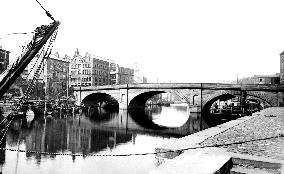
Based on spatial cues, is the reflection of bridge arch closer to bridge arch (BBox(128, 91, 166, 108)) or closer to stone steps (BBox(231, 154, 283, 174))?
bridge arch (BBox(128, 91, 166, 108))

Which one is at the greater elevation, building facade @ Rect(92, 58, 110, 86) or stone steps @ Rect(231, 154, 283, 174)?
building facade @ Rect(92, 58, 110, 86)

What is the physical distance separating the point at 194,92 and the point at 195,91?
26 cm

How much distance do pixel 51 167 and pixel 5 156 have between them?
178 inches

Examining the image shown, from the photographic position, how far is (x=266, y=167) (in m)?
7.76

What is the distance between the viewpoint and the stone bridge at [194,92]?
42594mm

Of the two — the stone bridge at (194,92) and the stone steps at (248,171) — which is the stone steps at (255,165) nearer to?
the stone steps at (248,171)

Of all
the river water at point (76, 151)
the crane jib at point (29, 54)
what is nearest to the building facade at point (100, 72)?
the river water at point (76, 151)

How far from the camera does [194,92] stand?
47.8 meters

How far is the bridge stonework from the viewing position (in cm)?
A: 4250

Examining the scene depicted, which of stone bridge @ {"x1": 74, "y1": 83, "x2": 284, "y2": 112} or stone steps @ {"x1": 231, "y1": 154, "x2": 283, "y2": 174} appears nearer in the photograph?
stone steps @ {"x1": 231, "y1": 154, "x2": 283, "y2": 174}

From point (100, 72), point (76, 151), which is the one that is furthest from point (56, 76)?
point (76, 151)

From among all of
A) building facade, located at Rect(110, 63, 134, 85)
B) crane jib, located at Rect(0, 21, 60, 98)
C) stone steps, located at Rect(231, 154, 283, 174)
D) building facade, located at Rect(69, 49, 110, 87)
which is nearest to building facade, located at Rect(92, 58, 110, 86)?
building facade, located at Rect(69, 49, 110, 87)

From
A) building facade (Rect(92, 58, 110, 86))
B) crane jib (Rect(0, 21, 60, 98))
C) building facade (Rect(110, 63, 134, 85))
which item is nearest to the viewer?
crane jib (Rect(0, 21, 60, 98))

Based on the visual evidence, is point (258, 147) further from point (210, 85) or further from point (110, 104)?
point (110, 104)
